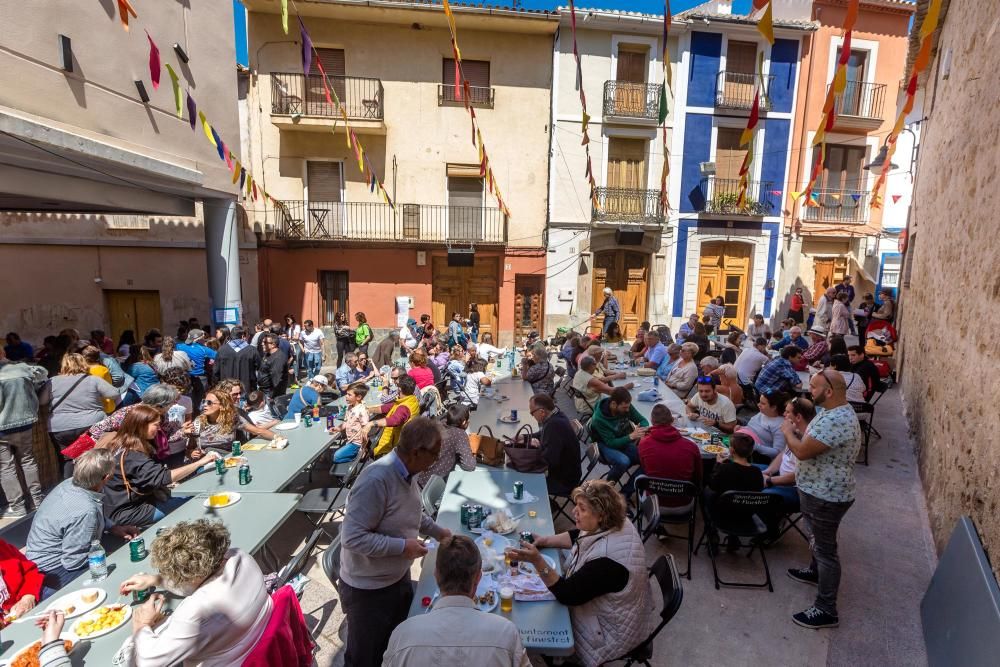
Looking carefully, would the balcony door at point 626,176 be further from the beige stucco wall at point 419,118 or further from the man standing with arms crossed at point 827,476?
the man standing with arms crossed at point 827,476

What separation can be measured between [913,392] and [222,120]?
471 inches

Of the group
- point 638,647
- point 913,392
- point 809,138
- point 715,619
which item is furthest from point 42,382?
point 809,138

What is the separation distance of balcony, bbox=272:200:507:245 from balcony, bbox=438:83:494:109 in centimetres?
279

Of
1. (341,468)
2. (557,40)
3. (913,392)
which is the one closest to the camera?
(341,468)

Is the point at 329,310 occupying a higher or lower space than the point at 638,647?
higher

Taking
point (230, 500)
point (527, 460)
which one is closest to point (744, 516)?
point (527, 460)

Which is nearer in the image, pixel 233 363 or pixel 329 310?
pixel 233 363

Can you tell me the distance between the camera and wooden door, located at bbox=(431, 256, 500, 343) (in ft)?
48.9

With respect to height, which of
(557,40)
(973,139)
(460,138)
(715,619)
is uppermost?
(557,40)

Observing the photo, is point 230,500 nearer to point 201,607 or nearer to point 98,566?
point 98,566

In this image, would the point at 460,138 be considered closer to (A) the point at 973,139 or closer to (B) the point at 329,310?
(B) the point at 329,310

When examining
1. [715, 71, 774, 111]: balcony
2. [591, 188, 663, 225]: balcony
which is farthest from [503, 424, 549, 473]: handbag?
[715, 71, 774, 111]: balcony

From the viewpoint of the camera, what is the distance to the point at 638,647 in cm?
268

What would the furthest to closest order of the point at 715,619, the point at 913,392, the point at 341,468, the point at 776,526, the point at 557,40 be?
the point at 557,40 < the point at 913,392 < the point at 341,468 < the point at 776,526 < the point at 715,619
